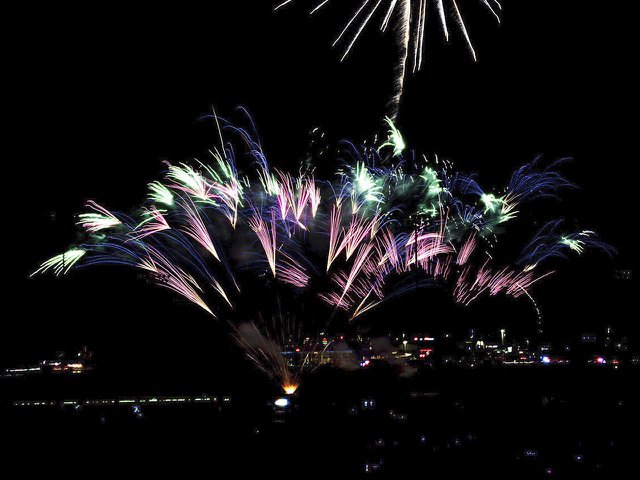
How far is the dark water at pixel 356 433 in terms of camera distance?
8477 mm

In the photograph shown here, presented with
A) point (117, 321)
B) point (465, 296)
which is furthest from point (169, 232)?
point (465, 296)

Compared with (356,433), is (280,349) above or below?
above

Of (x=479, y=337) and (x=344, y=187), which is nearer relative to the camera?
(x=344, y=187)

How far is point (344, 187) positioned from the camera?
19.9 m

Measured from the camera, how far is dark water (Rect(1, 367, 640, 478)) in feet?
27.8

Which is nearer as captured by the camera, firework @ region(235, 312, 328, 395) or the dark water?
the dark water

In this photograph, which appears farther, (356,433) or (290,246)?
(290,246)

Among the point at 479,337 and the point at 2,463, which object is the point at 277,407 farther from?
the point at 479,337

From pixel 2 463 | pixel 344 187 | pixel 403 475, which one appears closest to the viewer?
pixel 403 475

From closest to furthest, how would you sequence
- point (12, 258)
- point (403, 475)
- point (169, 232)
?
point (403, 475), point (169, 232), point (12, 258)

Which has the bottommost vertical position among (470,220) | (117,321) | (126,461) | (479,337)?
(479,337)

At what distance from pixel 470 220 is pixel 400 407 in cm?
1555

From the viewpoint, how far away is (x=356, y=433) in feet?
34.9

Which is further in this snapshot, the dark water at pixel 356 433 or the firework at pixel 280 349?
the firework at pixel 280 349
